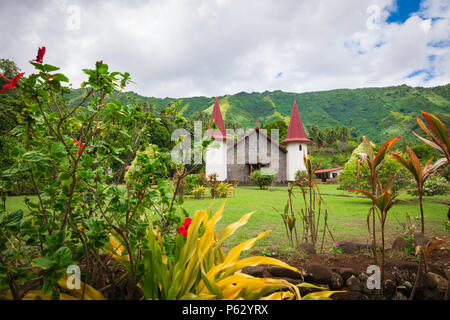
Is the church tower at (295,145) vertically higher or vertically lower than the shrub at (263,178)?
higher

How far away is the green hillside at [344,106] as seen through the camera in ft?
199

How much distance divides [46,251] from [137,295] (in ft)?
2.60

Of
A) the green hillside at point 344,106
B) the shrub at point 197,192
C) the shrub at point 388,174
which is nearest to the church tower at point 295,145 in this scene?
the shrub at point 388,174

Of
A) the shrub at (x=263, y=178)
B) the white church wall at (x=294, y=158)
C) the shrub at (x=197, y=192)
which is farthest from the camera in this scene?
the white church wall at (x=294, y=158)

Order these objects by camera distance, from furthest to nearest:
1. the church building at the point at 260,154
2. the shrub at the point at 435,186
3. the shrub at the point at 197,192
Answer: the church building at the point at 260,154, the shrub at the point at 197,192, the shrub at the point at 435,186

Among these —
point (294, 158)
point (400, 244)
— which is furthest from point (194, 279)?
point (294, 158)

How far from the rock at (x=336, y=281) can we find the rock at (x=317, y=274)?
3 centimetres

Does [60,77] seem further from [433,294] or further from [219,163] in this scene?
[219,163]

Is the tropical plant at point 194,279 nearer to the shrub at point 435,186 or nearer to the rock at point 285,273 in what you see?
the rock at point 285,273

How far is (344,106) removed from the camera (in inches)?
3199

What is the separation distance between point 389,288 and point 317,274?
1.72 ft

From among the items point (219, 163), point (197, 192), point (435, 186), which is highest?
point (219, 163)

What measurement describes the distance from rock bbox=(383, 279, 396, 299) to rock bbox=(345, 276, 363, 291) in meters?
0.18

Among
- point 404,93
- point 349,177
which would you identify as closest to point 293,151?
point 349,177
